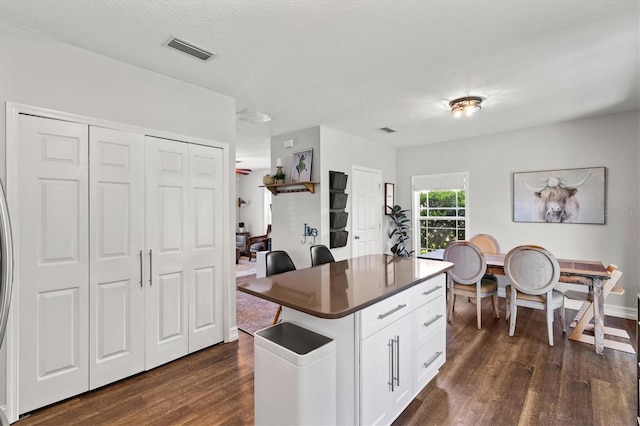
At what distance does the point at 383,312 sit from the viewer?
1.85m

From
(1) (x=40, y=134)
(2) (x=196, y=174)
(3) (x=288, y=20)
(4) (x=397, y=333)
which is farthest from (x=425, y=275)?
(1) (x=40, y=134)

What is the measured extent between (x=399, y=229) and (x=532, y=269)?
110 inches

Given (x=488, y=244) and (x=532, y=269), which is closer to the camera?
(x=532, y=269)

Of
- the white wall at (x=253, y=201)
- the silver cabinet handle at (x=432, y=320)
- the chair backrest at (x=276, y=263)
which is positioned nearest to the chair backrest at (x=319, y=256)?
the chair backrest at (x=276, y=263)

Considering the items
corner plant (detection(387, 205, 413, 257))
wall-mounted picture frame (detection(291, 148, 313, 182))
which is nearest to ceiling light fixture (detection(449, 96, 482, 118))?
wall-mounted picture frame (detection(291, 148, 313, 182))

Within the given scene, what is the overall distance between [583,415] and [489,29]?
269cm

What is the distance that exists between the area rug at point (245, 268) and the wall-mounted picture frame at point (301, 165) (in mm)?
2826

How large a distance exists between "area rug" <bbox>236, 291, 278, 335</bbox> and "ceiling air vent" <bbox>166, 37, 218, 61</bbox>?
256 centimetres

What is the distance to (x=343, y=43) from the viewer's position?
233 cm

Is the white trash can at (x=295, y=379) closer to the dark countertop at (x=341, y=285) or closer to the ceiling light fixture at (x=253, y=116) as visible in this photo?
the dark countertop at (x=341, y=285)

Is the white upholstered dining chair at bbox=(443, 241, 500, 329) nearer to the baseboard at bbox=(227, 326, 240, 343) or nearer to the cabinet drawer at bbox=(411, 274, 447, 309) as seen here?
the cabinet drawer at bbox=(411, 274, 447, 309)

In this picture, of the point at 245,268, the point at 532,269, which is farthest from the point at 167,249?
the point at 245,268

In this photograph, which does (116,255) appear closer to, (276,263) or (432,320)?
(276,263)

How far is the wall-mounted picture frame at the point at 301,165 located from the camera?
462cm
